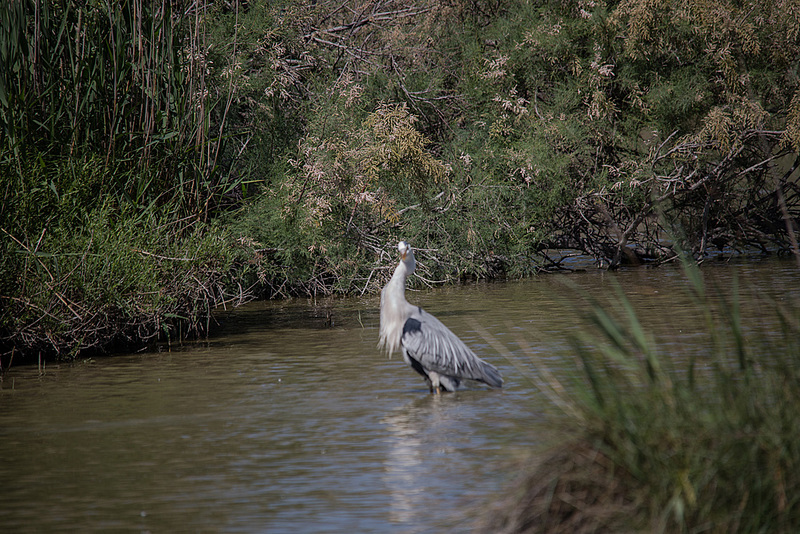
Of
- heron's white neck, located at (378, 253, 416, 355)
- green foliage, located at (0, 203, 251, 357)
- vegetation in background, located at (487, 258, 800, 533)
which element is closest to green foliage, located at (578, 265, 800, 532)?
vegetation in background, located at (487, 258, 800, 533)

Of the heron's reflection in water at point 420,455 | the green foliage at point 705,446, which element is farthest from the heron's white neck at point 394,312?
the green foliage at point 705,446

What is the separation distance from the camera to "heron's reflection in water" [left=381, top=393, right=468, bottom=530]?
5.84 meters

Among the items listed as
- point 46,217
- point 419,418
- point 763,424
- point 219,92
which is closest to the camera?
point 763,424

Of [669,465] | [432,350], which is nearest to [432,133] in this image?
[432,350]

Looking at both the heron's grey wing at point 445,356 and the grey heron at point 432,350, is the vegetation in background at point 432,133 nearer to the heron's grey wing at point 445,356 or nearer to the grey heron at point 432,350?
the grey heron at point 432,350

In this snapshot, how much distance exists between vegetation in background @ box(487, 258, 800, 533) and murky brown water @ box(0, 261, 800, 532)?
1.11 ft

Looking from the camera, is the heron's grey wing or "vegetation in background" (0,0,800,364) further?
"vegetation in background" (0,0,800,364)

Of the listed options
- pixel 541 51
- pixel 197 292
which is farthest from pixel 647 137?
pixel 197 292

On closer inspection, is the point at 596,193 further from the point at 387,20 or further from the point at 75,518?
the point at 75,518

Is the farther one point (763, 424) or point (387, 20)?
point (387, 20)

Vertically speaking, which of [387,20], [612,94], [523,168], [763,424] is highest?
[387,20]

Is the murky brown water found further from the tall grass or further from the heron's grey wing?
the tall grass

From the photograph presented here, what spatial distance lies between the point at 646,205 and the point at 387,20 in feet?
20.3

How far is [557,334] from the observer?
39.0 ft
